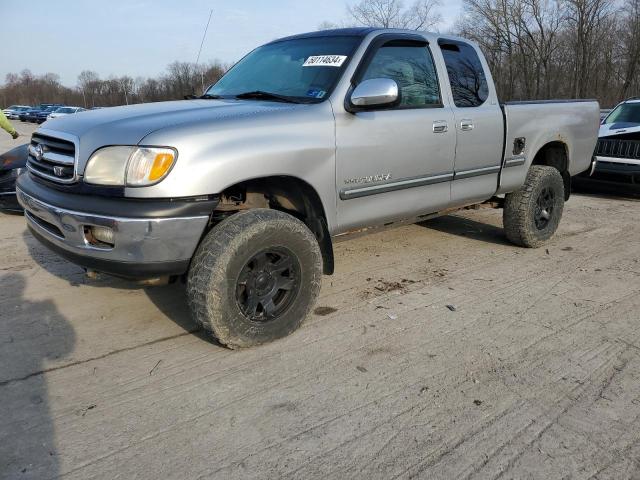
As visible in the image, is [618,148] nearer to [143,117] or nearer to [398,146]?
[398,146]

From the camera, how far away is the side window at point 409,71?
376 centimetres

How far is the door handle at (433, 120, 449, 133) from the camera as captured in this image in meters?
3.96

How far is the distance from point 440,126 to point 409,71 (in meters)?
0.49

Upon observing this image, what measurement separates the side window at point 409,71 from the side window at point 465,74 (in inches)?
9.2

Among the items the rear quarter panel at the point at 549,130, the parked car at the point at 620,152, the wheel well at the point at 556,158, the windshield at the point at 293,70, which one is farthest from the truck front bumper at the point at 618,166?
the windshield at the point at 293,70

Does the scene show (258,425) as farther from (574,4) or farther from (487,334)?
(574,4)

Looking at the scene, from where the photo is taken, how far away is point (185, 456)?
2232mm

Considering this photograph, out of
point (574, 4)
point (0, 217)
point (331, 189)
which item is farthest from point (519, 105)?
point (574, 4)

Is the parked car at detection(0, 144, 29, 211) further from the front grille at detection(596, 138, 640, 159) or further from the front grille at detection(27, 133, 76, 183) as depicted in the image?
the front grille at detection(596, 138, 640, 159)

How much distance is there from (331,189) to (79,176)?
1.50 metres

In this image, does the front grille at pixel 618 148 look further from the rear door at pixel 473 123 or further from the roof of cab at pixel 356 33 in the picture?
the roof of cab at pixel 356 33

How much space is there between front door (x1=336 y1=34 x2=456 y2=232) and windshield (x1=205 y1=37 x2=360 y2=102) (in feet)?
0.64

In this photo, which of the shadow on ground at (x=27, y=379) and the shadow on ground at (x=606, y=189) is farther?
the shadow on ground at (x=606, y=189)

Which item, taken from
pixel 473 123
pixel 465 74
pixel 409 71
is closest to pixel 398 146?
pixel 409 71
